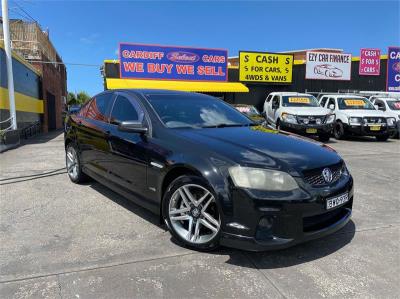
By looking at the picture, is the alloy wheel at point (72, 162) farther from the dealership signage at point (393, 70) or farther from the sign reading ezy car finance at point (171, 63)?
the dealership signage at point (393, 70)

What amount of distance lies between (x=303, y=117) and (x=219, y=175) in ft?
37.0

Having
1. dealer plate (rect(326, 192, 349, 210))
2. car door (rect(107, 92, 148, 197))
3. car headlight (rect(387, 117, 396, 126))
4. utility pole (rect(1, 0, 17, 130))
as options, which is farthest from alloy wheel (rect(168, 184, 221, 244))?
car headlight (rect(387, 117, 396, 126))

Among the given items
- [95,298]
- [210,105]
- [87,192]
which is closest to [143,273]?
[95,298]

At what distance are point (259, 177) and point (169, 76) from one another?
2104 centimetres

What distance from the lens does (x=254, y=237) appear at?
3150mm

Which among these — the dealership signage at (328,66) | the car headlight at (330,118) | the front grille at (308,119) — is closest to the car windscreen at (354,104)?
the car headlight at (330,118)

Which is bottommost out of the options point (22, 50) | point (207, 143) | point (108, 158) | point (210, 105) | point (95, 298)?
point (95, 298)

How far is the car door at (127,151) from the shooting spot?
4180 mm

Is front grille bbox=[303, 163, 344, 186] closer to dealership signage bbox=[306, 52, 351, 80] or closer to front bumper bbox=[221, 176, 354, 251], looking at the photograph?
front bumper bbox=[221, 176, 354, 251]

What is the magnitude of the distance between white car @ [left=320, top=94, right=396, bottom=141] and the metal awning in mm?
8879

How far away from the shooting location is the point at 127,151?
441cm

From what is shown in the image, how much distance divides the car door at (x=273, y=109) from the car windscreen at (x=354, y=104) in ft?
8.40

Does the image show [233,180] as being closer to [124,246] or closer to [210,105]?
[124,246]

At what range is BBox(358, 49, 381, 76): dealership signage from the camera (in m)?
27.1
